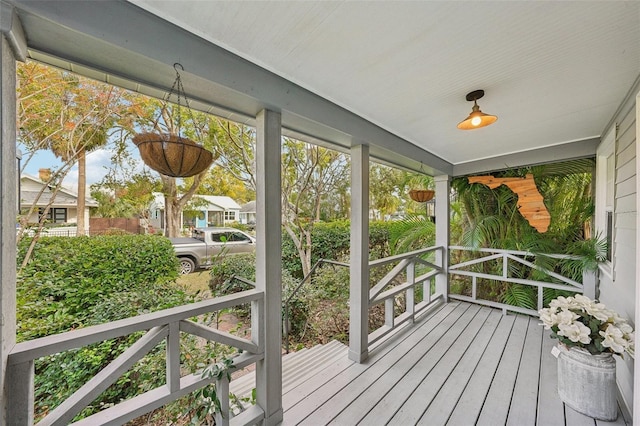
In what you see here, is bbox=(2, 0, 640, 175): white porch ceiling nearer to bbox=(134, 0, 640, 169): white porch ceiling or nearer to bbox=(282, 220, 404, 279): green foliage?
bbox=(134, 0, 640, 169): white porch ceiling

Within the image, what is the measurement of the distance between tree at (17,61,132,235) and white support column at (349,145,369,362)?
3347 millimetres

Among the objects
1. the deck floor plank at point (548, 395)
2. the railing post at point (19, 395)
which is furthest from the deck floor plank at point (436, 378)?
the railing post at point (19, 395)

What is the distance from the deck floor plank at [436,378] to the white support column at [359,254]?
594mm

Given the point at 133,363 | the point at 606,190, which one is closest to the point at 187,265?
the point at 133,363

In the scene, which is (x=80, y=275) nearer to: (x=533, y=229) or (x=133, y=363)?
(x=133, y=363)

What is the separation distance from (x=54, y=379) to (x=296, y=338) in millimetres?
2620

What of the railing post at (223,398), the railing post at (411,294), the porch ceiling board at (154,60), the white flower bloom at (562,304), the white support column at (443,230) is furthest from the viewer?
the white support column at (443,230)

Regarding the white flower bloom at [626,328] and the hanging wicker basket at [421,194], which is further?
the hanging wicker basket at [421,194]

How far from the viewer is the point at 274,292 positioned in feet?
5.74

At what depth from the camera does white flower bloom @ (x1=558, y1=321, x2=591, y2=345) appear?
1.77m

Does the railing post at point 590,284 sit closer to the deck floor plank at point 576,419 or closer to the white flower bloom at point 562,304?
the white flower bloom at point 562,304

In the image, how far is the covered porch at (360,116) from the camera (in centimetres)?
108

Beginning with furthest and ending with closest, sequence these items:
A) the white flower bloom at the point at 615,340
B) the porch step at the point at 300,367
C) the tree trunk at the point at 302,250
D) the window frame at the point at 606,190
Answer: the tree trunk at the point at 302,250
the window frame at the point at 606,190
the porch step at the point at 300,367
the white flower bloom at the point at 615,340

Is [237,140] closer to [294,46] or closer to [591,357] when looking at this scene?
[294,46]
